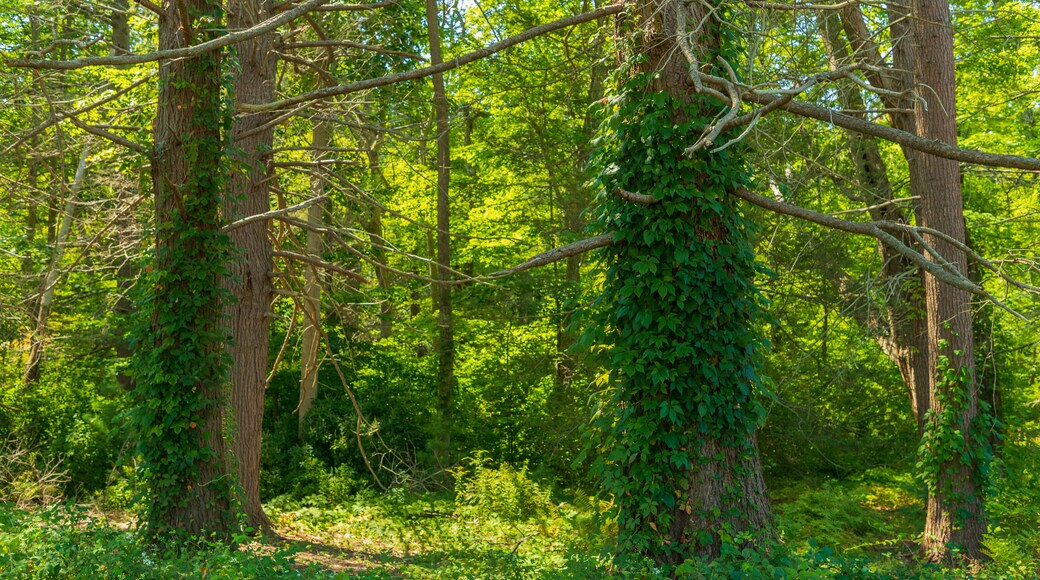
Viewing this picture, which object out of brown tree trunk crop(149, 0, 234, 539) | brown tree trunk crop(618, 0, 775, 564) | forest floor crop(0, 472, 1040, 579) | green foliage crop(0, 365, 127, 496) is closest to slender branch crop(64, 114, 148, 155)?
brown tree trunk crop(149, 0, 234, 539)

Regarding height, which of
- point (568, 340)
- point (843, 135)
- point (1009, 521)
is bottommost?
point (1009, 521)

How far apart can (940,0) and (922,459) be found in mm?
5391

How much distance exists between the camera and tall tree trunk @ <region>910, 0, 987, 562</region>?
32.0 feet

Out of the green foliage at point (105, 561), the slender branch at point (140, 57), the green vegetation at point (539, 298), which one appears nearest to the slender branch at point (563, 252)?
the green vegetation at point (539, 298)

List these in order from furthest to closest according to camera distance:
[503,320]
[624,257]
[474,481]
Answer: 1. [503,320]
2. [474,481]
3. [624,257]

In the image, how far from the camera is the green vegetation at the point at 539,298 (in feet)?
22.0

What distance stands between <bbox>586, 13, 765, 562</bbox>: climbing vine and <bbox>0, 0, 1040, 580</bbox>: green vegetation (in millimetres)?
30

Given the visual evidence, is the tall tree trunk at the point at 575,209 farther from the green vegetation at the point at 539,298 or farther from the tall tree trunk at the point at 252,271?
the tall tree trunk at the point at 252,271

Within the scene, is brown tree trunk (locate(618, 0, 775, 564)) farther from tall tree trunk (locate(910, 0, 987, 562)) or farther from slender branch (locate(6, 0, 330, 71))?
tall tree trunk (locate(910, 0, 987, 562))

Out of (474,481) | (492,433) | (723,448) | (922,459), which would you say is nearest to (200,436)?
(723,448)

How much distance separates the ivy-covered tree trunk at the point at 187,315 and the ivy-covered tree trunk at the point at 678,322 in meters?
3.40

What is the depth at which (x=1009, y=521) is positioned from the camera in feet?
33.2

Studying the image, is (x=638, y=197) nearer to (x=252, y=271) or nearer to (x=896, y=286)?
(x=252, y=271)

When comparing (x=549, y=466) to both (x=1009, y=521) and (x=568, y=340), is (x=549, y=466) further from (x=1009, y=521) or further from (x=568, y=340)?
(x=1009, y=521)
